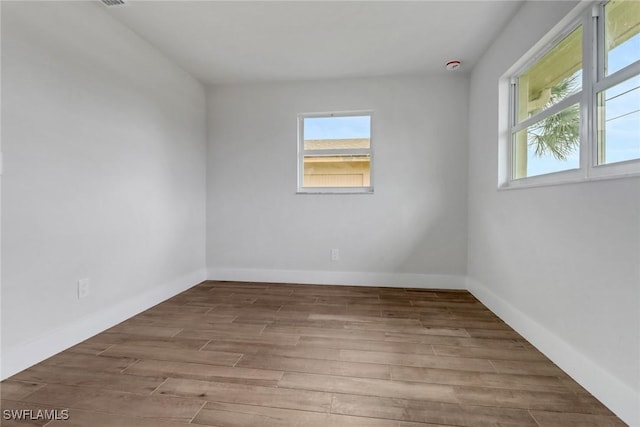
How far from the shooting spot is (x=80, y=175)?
199 centimetres

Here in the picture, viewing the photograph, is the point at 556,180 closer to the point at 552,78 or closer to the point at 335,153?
the point at 552,78

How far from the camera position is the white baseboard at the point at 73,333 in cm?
159

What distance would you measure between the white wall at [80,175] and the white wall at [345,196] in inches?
27.4

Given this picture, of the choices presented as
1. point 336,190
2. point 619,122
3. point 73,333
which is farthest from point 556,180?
point 73,333

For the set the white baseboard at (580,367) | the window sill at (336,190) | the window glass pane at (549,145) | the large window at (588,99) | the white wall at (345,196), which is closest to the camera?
the white baseboard at (580,367)

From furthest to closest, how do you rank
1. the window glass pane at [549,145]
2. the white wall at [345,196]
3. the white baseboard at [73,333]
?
1. the white wall at [345,196]
2. the window glass pane at [549,145]
3. the white baseboard at [73,333]

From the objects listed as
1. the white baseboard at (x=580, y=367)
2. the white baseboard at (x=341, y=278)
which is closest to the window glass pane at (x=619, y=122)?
the white baseboard at (x=580, y=367)

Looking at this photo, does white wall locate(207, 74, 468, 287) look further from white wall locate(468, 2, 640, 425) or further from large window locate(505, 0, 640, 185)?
large window locate(505, 0, 640, 185)

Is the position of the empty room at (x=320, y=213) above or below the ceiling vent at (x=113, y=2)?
below

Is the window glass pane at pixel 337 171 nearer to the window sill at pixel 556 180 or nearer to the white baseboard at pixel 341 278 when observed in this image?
the white baseboard at pixel 341 278

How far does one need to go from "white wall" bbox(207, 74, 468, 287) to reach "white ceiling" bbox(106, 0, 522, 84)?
337 mm

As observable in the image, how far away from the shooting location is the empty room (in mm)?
1383

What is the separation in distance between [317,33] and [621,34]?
74.7 inches

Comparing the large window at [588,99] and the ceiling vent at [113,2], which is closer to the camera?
the large window at [588,99]
